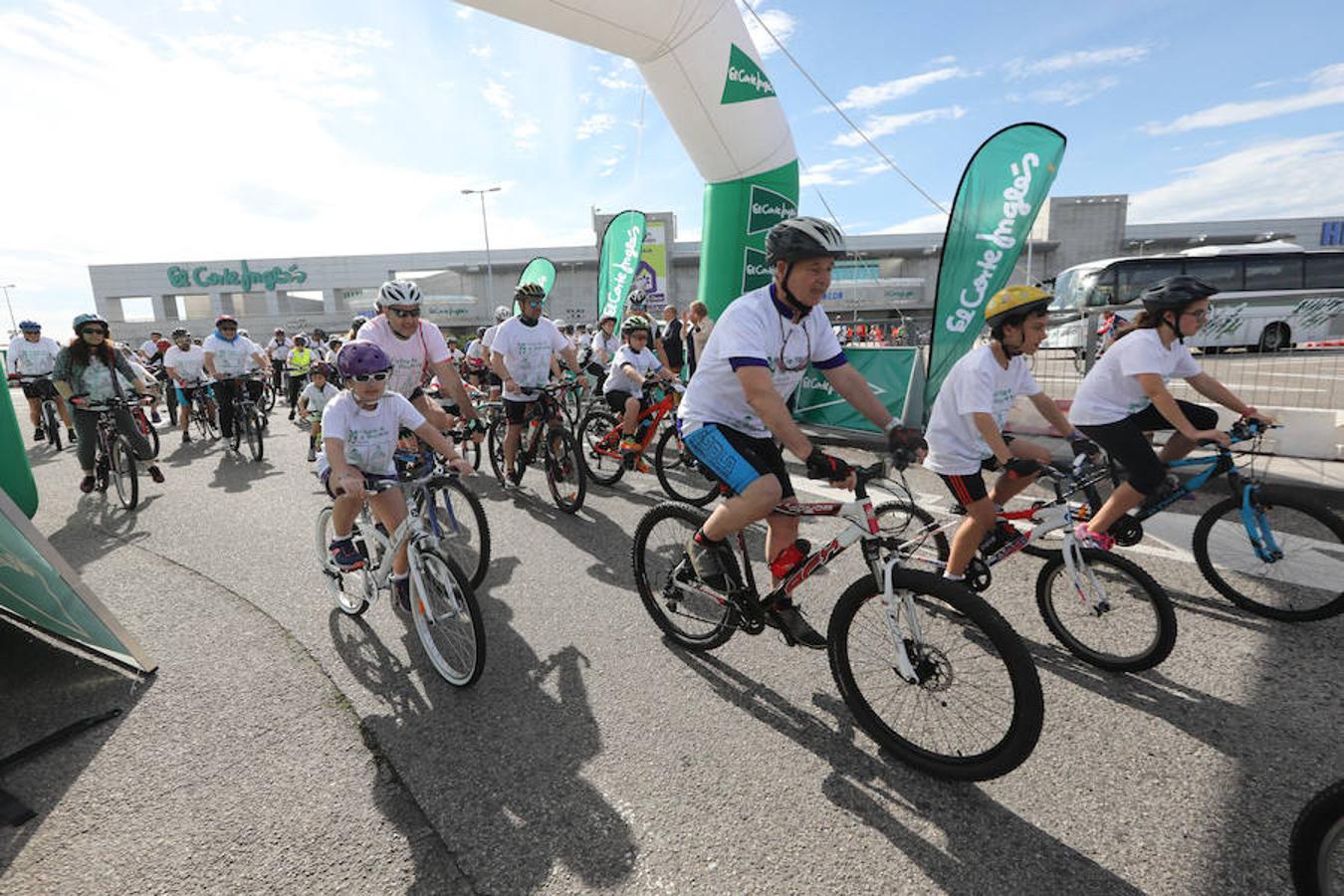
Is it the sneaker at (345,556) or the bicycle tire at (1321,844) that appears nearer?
the bicycle tire at (1321,844)

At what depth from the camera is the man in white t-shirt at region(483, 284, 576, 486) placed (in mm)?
6502

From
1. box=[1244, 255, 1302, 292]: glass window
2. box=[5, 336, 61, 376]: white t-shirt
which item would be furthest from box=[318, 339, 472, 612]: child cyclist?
box=[1244, 255, 1302, 292]: glass window

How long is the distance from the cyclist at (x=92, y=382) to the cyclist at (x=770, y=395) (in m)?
7.23

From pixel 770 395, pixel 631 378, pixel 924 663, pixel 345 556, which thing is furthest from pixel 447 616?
pixel 631 378

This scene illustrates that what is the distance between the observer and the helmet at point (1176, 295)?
378 cm

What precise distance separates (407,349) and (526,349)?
1422 mm

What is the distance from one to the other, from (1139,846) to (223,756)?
11.7ft

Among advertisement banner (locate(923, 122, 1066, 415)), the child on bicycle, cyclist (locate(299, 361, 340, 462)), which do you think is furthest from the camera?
cyclist (locate(299, 361, 340, 462))

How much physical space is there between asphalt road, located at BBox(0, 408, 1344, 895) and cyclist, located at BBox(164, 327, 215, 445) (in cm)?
840

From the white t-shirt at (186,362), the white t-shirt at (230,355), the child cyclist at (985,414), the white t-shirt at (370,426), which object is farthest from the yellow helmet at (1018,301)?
the white t-shirt at (186,362)

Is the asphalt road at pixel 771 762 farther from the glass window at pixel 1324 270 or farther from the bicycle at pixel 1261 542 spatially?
the glass window at pixel 1324 270

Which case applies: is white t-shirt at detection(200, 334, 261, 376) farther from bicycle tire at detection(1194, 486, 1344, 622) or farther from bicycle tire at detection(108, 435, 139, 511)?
bicycle tire at detection(1194, 486, 1344, 622)

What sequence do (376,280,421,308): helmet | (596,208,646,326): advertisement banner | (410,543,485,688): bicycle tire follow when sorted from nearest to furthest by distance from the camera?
(410,543,485,688): bicycle tire < (376,280,421,308): helmet < (596,208,646,326): advertisement banner

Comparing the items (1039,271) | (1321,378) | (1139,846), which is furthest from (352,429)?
(1039,271)
